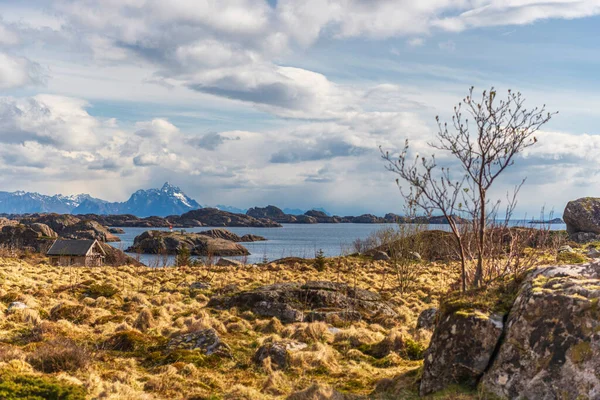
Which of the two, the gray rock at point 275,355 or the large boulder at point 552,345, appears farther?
the gray rock at point 275,355

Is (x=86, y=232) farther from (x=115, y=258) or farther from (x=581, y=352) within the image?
(x=581, y=352)

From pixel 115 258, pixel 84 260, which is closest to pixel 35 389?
pixel 84 260

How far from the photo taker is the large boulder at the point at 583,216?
55375 millimetres

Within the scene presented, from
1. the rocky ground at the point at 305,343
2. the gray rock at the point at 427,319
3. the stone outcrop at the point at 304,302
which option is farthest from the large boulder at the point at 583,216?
the gray rock at the point at 427,319

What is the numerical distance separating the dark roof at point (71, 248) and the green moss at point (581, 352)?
167 feet

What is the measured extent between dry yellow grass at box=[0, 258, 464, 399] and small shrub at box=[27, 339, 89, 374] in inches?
4.9

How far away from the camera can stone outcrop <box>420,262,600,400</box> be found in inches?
299

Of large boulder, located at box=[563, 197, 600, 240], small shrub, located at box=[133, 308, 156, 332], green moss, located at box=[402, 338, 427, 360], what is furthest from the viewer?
large boulder, located at box=[563, 197, 600, 240]

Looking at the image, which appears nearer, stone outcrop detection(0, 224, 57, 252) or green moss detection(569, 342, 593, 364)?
green moss detection(569, 342, 593, 364)

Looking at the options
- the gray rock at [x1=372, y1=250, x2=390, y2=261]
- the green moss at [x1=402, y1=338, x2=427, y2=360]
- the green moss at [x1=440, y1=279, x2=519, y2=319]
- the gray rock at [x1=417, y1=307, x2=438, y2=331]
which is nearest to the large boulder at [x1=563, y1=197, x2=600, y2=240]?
Answer: the gray rock at [x1=372, y1=250, x2=390, y2=261]

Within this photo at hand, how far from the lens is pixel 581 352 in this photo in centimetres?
758

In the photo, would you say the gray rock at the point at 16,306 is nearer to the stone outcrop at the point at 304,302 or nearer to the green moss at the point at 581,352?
the stone outcrop at the point at 304,302

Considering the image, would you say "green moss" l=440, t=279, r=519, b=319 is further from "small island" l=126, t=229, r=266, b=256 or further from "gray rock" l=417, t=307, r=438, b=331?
"small island" l=126, t=229, r=266, b=256

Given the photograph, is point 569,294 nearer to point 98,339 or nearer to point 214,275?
point 98,339
